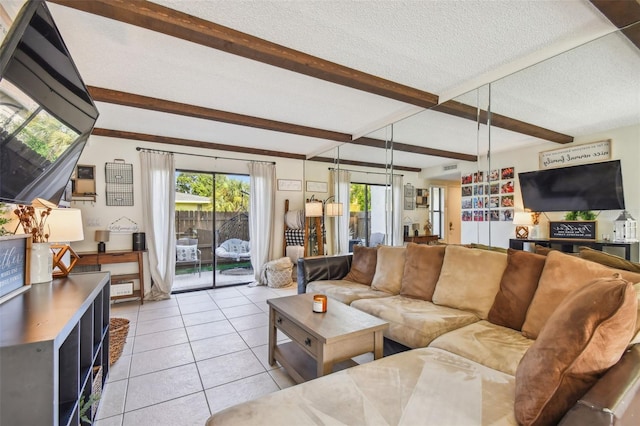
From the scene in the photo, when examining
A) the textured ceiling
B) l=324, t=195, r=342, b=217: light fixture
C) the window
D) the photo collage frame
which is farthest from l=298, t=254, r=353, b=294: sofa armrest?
the textured ceiling

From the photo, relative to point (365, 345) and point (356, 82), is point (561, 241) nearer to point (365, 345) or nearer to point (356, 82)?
point (365, 345)

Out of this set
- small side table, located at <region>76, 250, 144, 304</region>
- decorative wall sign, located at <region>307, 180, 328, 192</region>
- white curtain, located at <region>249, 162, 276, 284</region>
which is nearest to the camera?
small side table, located at <region>76, 250, 144, 304</region>

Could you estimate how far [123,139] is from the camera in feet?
13.9

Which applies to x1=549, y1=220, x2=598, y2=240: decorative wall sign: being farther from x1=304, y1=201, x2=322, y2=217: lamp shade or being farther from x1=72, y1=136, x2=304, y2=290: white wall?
x1=72, y1=136, x2=304, y2=290: white wall

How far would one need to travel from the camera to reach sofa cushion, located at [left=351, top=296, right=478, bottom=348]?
6.45 ft

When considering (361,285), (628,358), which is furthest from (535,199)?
(628,358)

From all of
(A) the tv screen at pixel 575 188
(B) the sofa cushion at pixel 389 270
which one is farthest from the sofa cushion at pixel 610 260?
(B) the sofa cushion at pixel 389 270

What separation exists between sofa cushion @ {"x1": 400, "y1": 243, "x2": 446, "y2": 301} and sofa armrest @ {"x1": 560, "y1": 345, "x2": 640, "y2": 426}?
5.53ft

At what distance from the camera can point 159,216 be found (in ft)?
14.3

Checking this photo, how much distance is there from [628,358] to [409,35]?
2.06m

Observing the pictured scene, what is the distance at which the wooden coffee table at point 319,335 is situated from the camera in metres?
1.70

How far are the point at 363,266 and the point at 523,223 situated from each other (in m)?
1.74

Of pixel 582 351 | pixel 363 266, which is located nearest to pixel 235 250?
pixel 363 266

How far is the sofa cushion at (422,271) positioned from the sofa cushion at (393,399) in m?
1.17
